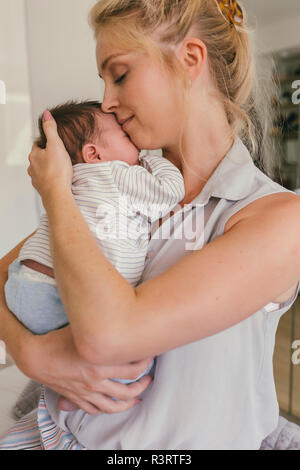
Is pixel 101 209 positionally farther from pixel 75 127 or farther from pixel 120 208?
pixel 75 127

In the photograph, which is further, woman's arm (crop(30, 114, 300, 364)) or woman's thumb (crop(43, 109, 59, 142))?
woman's thumb (crop(43, 109, 59, 142))

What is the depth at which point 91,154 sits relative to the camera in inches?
34.0

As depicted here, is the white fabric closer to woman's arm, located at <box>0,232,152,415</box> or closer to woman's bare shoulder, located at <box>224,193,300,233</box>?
woman's arm, located at <box>0,232,152,415</box>

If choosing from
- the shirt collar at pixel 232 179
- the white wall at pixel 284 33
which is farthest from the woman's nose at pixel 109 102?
the white wall at pixel 284 33

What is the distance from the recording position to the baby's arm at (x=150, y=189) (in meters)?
0.77

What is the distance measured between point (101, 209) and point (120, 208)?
39mm

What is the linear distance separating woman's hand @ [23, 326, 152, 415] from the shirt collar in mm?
340

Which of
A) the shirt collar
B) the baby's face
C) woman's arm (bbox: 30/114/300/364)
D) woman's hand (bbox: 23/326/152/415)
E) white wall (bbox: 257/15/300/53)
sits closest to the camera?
woman's arm (bbox: 30/114/300/364)

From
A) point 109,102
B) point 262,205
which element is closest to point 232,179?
point 262,205

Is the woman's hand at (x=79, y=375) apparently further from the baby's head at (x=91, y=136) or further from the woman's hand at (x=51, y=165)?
the baby's head at (x=91, y=136)

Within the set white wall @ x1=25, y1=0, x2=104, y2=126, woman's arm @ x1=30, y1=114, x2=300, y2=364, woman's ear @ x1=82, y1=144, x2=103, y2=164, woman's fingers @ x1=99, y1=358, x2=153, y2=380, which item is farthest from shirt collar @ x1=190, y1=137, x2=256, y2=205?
white wall @ x1=25, y1=0, x2=104, y2=126

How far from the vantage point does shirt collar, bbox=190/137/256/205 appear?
76 centimetres

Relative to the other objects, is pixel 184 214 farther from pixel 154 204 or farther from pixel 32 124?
pixel 32 124
